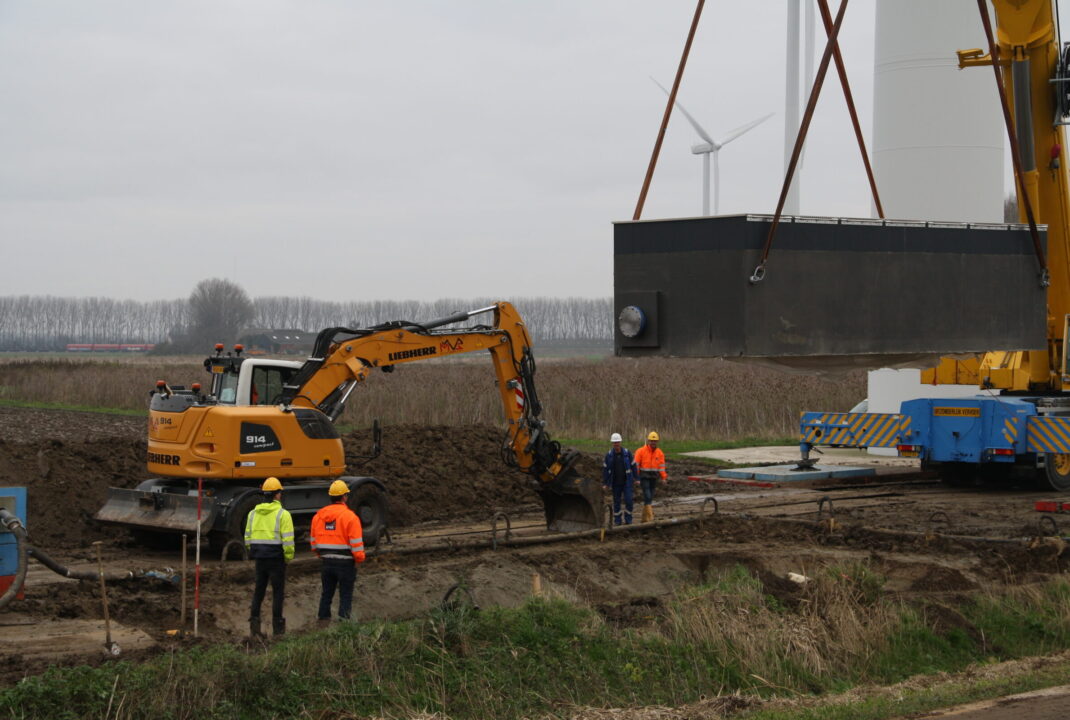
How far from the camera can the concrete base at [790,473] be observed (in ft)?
83.7

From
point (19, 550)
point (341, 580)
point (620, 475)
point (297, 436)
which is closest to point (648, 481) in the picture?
point (620, 475)

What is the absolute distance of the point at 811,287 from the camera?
14.4m

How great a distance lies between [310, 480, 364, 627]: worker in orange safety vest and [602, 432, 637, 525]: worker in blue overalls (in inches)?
285

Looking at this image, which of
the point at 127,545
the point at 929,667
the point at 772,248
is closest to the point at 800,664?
the point at 929,667

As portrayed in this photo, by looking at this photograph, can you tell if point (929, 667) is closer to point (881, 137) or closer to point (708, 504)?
point (708, 504)

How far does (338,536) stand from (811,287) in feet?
20.6

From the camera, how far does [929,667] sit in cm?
1191

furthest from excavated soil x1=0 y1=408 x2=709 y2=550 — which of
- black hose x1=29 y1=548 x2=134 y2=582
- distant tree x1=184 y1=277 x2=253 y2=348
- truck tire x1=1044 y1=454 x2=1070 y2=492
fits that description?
distant tree x1=184 y1=277 x2=253 y2=348

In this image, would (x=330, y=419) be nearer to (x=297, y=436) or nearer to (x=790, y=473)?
(x=297, y=436)

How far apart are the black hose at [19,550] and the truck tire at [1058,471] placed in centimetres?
1856

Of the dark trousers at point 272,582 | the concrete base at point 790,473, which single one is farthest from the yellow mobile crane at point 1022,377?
the dark trousers at point 272,582

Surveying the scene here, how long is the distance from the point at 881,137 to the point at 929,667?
18735mm

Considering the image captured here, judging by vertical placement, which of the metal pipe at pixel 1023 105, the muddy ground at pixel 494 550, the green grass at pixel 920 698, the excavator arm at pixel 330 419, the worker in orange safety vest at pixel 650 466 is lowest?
the green grass at pixel 920 698

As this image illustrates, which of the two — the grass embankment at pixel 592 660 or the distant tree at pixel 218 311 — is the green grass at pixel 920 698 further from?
the distant tree at pixel 218 311
